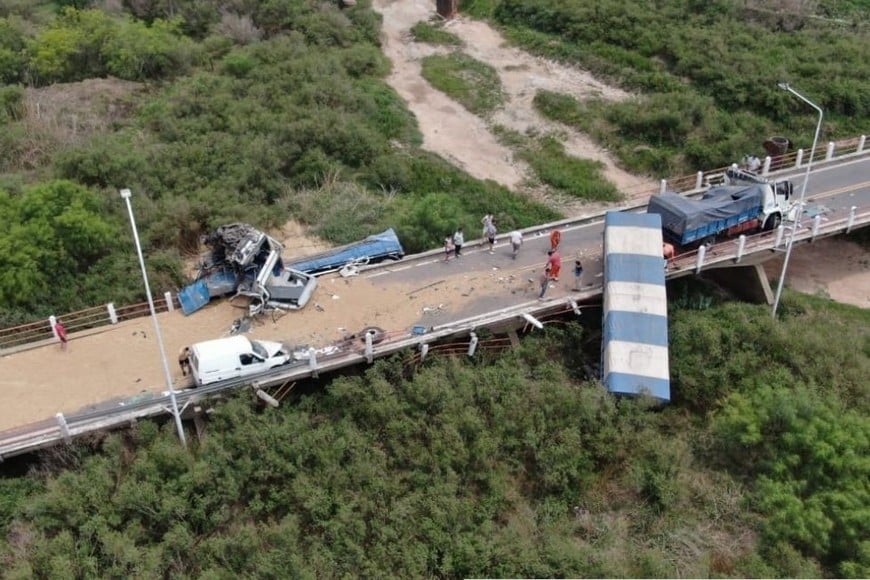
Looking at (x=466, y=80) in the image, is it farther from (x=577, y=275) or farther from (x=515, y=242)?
(x=577, y=275)

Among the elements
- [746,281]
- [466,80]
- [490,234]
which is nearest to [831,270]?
[746,281]

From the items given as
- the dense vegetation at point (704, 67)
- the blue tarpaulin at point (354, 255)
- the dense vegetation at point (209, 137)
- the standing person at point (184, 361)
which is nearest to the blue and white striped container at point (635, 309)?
the dense vegetation at point (209, 137)

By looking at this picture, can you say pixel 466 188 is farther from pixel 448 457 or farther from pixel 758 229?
pixel 448 457

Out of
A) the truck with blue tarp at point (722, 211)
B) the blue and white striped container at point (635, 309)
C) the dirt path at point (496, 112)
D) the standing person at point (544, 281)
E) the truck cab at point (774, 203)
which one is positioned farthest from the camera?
the dirt path at point (496, 112)

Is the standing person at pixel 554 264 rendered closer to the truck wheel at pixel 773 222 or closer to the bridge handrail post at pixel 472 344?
the bridge handrail post at pixel 472 344

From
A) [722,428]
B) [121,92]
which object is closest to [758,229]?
[722,428]
